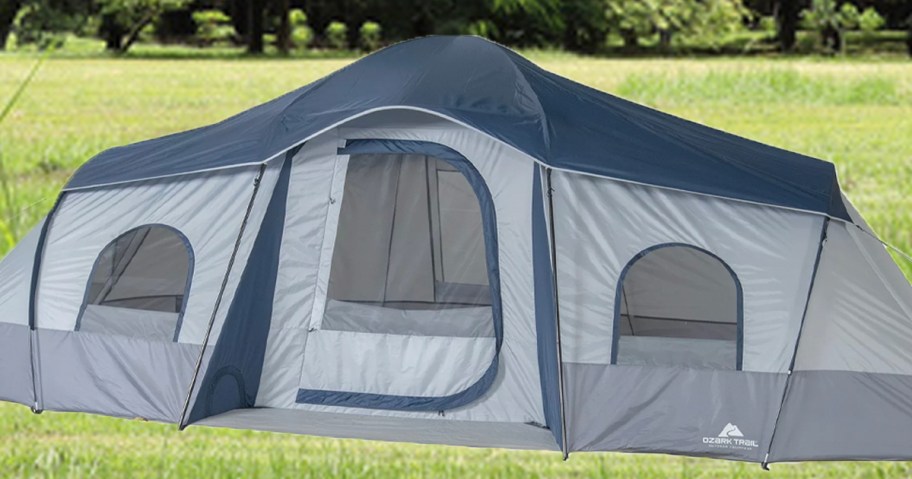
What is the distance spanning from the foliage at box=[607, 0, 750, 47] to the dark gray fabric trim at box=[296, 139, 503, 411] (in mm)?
41506

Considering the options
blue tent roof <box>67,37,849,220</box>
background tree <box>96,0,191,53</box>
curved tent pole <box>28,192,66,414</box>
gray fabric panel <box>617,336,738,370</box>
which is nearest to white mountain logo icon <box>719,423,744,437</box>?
gray fabric panel <box>617,336,738,370</box>

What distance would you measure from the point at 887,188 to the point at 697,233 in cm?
865

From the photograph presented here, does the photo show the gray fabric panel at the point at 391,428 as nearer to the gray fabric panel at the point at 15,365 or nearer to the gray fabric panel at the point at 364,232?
the gray fabric panel at the point at 364,232

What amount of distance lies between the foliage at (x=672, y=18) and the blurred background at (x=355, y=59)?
8 cm

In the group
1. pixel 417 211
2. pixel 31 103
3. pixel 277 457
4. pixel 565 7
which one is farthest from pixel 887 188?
pixel 565 7

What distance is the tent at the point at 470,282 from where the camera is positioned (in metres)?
5.96

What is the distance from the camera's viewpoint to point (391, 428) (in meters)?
6.05

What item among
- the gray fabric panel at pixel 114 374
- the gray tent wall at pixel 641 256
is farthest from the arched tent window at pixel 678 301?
the gray fabric panel at pixel 114 374

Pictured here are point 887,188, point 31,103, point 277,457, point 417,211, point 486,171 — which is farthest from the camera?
point 31,103

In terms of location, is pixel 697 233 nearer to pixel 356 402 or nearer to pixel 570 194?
pixel 570 194

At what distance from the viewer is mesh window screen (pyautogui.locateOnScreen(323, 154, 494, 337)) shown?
6.49m

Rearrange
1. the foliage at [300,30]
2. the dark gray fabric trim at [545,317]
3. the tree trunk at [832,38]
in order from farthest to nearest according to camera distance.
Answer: the foliage at [300,30], the tree trunk at [832,38], the dark gray fabric trim at [545,317]

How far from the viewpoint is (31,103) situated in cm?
2308

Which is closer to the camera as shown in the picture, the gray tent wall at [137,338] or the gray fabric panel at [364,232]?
the gray tent wall at [137,338]
